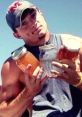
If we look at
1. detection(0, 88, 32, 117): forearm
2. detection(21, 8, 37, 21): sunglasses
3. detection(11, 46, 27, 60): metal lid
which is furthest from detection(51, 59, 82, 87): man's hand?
detection(21, 8, 37, 21): sunglasses

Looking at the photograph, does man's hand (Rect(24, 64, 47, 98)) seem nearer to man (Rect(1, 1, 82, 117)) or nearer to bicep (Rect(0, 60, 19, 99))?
man (Rect(1, 1, 82, 117))

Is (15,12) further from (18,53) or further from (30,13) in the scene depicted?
(18,53)

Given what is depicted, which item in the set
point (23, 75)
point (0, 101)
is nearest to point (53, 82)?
point (23, 75)

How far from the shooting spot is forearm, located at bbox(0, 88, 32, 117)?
5379 millimetres

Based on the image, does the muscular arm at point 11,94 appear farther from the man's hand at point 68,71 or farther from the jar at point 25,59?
the man's hand at point 68,71

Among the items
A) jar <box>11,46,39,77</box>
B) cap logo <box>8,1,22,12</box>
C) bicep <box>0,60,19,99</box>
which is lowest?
bicep <box>0,60,19,99</box>

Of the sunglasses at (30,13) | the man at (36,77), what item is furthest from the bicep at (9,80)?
the sunglasses at (30,13)

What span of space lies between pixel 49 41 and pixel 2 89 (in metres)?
0.81

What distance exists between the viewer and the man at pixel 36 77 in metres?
5.12

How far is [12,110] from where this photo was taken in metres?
5.48

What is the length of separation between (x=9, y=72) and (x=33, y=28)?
→ 588 millimetres

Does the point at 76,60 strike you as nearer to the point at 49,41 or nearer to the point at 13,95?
the point at 49,41

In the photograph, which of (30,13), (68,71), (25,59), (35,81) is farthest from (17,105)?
(30,13)

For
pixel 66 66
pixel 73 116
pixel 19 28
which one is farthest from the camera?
pixel 19 28
